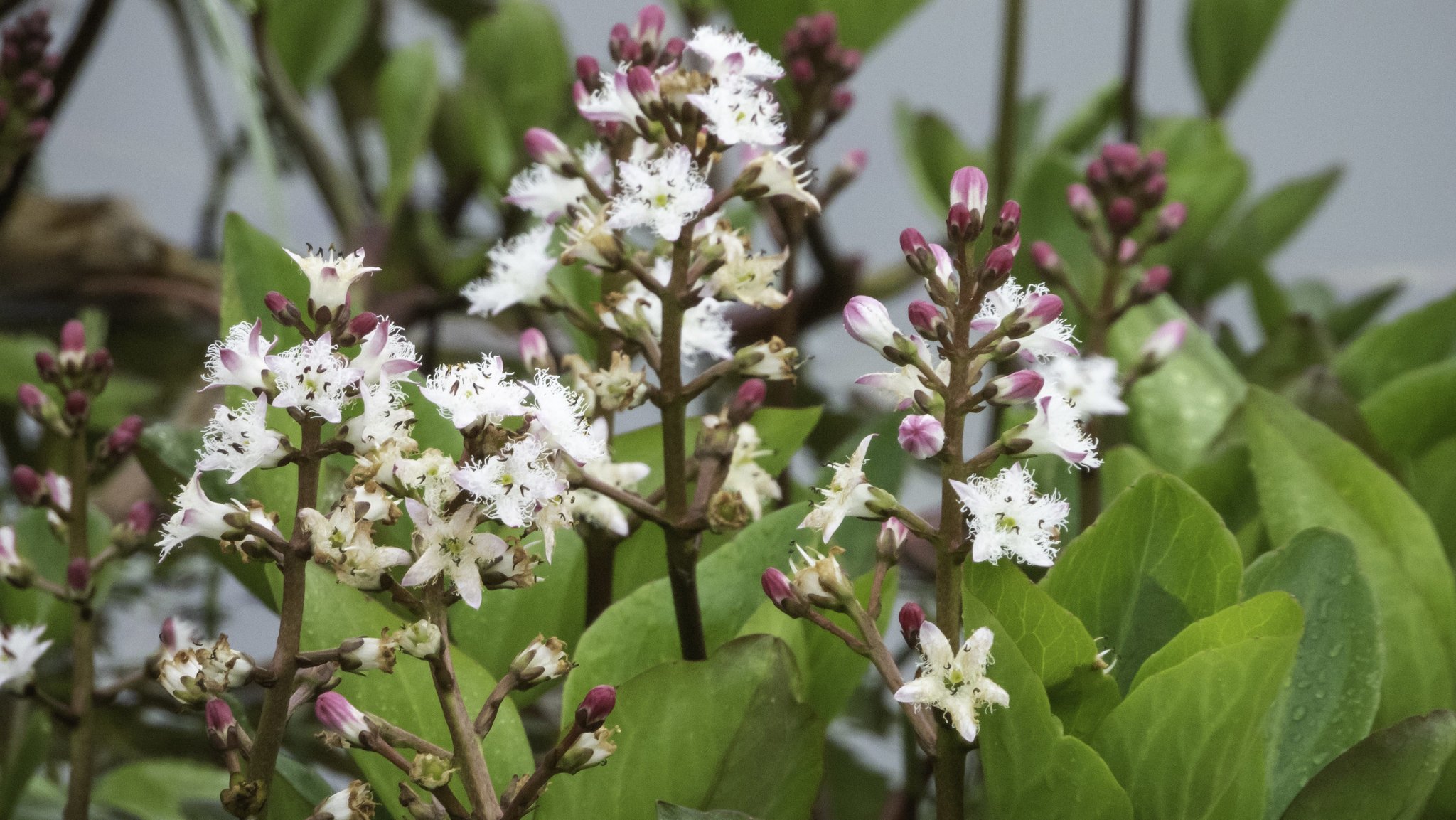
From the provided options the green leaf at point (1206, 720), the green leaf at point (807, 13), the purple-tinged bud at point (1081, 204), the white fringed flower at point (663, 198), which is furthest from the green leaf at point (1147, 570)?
the green leaf at point (807, 13)

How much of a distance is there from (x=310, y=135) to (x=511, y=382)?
0.70 meters

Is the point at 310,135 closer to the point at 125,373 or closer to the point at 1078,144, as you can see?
the point at 125,373

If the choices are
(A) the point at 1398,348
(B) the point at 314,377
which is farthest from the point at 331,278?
(A) the point at 1398,348

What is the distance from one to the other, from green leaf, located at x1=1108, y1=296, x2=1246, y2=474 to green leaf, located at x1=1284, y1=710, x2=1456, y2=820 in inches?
9.4

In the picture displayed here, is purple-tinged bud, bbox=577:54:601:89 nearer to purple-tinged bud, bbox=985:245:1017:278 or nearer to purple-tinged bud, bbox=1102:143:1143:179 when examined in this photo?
purple-tinged bud, bbox=985:245:1017:278

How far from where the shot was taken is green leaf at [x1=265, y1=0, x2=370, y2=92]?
0.80 meters

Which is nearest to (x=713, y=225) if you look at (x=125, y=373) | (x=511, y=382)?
(x=511, y=382)

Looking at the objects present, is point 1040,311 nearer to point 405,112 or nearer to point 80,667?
point 80,667

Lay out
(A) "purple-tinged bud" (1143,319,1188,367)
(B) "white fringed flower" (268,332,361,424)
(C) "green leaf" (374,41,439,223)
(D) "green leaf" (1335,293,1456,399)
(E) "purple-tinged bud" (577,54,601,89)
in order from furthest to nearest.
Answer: (C) "green leaf" (374,41,439,223) → (D) "green leaf" (1335,293,1456,399) → (A) "purple-tinged bud" (1143,319,1188,367) → (E) "purple-tinged bud" (577,54,601,89) → (B) "white fringed flower" (268,332,361,424)

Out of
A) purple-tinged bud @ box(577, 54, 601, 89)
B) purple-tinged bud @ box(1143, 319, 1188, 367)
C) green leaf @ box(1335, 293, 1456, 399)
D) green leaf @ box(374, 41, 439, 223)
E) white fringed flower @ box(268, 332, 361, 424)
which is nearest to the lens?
white fringed flower @ box(268, 332, 361, 424)

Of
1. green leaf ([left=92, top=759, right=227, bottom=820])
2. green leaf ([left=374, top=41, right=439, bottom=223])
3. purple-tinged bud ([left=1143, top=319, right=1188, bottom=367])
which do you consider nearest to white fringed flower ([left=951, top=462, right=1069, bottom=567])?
purple-tinged bud ([left=1143, top=319, right=1188, bottom=367])

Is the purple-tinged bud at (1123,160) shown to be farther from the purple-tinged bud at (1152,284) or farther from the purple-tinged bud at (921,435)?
the purple-tinged bud at (921,435)

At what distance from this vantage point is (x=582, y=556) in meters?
0.39

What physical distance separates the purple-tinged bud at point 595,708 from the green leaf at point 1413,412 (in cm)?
37
